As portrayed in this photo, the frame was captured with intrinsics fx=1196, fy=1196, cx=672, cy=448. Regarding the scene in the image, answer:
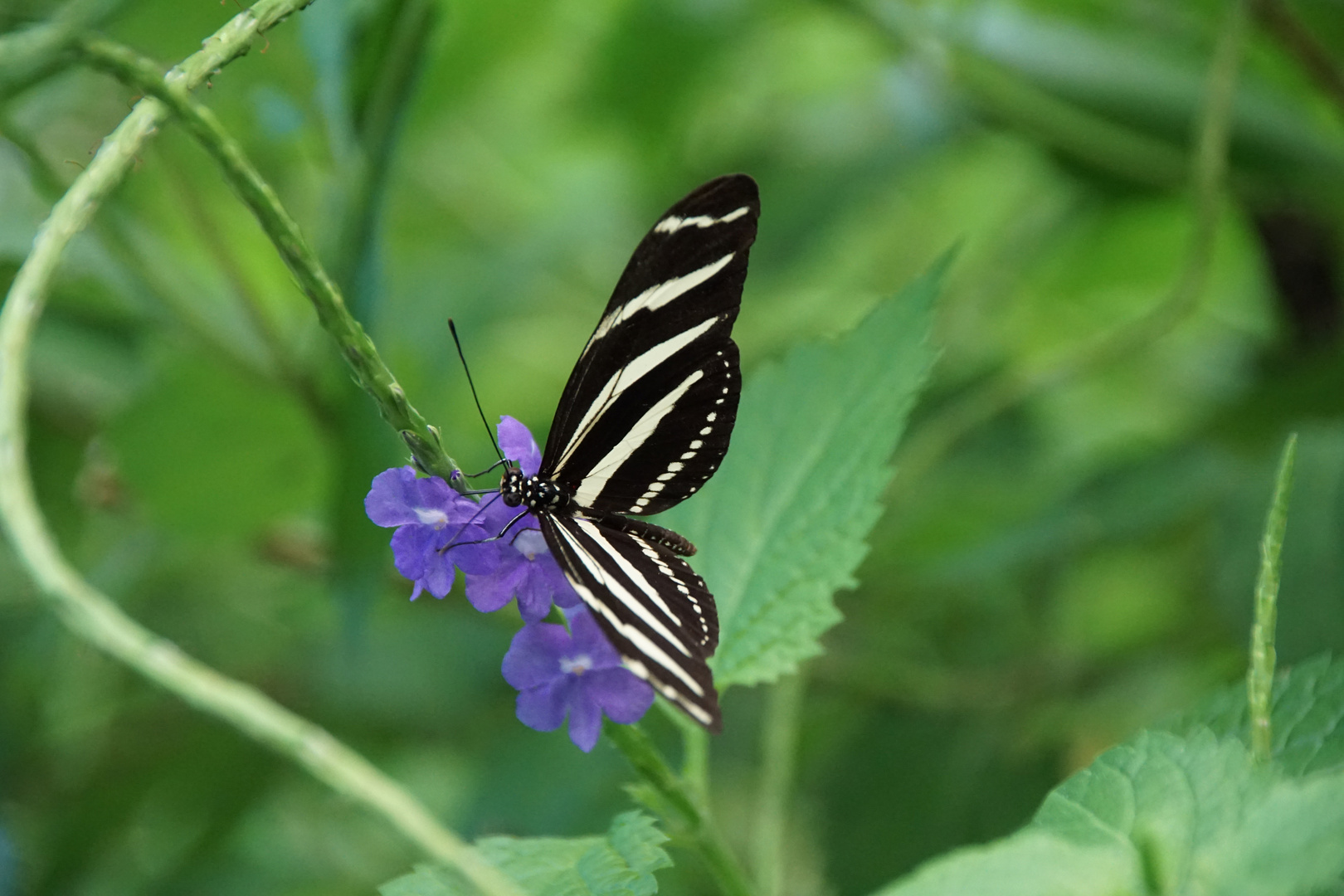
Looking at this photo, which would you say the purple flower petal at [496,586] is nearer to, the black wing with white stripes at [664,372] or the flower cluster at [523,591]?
the flower cluster at [523,591]

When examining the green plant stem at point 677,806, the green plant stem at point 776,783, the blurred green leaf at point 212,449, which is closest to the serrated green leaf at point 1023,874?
the green plant stem at point 677,806

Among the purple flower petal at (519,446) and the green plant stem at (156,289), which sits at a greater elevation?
the green plant stem at (156,289)

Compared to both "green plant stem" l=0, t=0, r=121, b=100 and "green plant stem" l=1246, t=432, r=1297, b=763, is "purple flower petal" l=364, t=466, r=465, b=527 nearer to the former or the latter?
"green plant stem" l=0, t=0, r=121, b=100

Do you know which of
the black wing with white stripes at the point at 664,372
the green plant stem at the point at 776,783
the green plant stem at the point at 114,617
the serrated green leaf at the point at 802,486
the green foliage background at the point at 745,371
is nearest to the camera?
the green plant stem at the point at 114,617

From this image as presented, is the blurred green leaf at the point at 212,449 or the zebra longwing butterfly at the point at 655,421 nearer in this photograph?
the zebra longwing butterfly at the point at 655,421

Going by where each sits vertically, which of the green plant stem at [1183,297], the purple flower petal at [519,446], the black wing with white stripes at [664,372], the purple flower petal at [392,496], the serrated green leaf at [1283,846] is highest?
the green plant stem at [1183,297]

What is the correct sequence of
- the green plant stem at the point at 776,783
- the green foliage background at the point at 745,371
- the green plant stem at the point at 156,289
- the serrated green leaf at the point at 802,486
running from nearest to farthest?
the serrated green leaf at the point at 802,486
the green plant stem at the point at 776,783
the green plant stem at the point at 156,289
the green foliage background at the point at 745,371

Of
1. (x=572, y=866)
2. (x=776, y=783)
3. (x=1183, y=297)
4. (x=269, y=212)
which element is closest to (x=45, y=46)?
(x=269, y=212)
